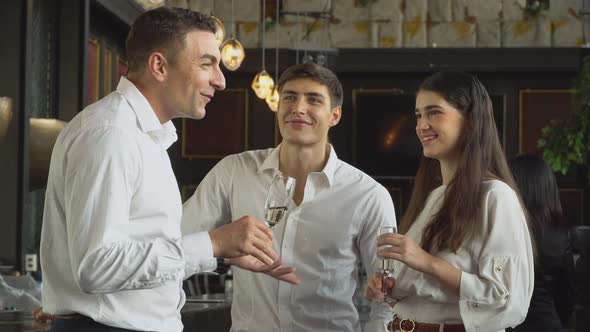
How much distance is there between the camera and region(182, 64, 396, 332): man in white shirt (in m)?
3.29

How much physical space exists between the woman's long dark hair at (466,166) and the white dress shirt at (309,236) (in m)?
0.45

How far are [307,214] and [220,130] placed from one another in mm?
9481

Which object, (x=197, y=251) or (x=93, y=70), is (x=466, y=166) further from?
(x=93, y=70)

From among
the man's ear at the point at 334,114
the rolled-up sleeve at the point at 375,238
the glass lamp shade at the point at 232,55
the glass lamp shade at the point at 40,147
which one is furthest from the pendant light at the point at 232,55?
the rolled-up sleeve at the point at 375,238

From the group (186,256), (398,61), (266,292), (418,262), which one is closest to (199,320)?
(266,292)

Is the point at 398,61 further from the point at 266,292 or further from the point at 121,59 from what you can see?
the point at 266,292

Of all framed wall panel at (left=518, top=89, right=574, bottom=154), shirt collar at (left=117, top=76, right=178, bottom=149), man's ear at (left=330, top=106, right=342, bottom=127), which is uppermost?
framed wall panel at (left=518, top=89, right=574, bottom=154)

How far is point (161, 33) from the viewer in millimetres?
Result: 2318

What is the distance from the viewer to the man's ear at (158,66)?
2.31 metres

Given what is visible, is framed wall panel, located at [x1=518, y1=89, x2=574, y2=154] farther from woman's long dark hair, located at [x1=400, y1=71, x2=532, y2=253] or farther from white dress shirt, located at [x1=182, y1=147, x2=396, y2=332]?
woman's long dark hair, located at [x1=400, y1=71, x2=532, y2=253]

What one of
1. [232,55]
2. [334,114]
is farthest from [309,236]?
[232,55]

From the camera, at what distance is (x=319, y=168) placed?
3484 millimetres

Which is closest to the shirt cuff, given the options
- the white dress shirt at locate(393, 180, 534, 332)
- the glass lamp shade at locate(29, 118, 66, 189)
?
the white dress shirt at locate(393, 180, 534, 332)

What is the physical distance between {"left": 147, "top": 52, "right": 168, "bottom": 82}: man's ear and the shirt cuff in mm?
376
